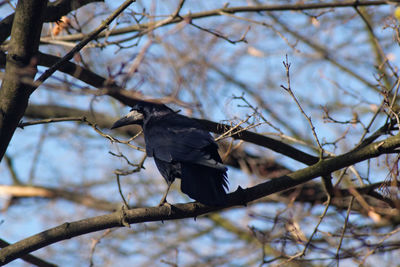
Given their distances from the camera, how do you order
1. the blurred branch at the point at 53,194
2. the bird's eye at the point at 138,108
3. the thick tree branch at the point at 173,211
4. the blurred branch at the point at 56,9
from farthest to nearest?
the blurred branch at the point at 53,194, the bird's eye at the point at 138,108, the blurred branch at the point at 56,9, the thick tree branch at the point at 173,211

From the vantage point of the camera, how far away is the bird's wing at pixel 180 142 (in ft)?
14.1

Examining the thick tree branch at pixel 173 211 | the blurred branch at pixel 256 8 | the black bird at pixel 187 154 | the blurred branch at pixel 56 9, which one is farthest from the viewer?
the blurred branch at pixel 256 8

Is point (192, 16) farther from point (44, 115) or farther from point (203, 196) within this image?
point (44, 115)

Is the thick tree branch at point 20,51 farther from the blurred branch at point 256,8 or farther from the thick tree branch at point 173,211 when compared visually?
the blurred branch at point 256,8

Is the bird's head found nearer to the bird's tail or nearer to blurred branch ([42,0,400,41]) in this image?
blurred branch ([42,0,400,41])

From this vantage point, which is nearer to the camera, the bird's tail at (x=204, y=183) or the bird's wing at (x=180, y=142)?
the bird's tail at (x=204, y=183)

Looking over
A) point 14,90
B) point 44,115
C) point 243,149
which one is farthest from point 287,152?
point 44,115

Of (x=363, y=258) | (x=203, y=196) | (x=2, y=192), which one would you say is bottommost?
(x=363, y=258)

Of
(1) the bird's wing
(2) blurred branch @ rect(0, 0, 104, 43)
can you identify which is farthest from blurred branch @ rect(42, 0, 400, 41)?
(1) the bird's wing

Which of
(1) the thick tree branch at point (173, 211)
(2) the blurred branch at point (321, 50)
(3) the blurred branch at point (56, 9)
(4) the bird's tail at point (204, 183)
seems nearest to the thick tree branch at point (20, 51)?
(1) the thick tree branch at point (173, 211)

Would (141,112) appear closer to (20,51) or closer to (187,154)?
(187,154)

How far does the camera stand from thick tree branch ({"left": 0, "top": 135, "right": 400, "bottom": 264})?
3.54m

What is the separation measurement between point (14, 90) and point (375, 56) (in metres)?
7.15

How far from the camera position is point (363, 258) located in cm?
439
